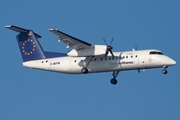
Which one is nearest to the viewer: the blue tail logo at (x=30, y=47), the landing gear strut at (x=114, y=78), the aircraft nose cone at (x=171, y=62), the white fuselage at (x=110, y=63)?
the aircraft nose cone at (x=171, y=62)

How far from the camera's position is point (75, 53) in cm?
3319

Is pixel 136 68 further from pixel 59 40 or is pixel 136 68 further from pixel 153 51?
pixel 59 40

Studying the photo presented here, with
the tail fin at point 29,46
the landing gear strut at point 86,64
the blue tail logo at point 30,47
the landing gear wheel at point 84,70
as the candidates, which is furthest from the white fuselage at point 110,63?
the tail fin at point 29,46

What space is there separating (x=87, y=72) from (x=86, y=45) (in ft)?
6.05

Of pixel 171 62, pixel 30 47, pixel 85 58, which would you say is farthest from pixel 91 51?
pixel 171 62

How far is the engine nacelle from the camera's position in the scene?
32.7 meters

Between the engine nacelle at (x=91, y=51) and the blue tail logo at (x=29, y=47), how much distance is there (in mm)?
3041

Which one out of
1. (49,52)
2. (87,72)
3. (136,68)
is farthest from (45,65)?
(136,68)

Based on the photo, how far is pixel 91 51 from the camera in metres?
33.0

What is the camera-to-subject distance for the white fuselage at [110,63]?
32.0 meters

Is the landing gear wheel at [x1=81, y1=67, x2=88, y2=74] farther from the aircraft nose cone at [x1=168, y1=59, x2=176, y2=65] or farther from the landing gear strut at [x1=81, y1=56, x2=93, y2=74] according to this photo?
the aircraft nose cone at [x1=168, y1=59, x2=176, y2=65]

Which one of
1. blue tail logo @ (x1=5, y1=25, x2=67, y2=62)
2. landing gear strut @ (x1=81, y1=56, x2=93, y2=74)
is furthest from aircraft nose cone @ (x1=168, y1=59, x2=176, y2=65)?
blue tail logo @ (x1=5, y1=25, x2=67, y2=62)

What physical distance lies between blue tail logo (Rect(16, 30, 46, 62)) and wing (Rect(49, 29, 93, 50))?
3198mm

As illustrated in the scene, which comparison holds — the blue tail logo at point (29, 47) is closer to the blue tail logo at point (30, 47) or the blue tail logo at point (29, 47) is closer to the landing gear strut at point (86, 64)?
the blue tail logo at point (30, 47)
